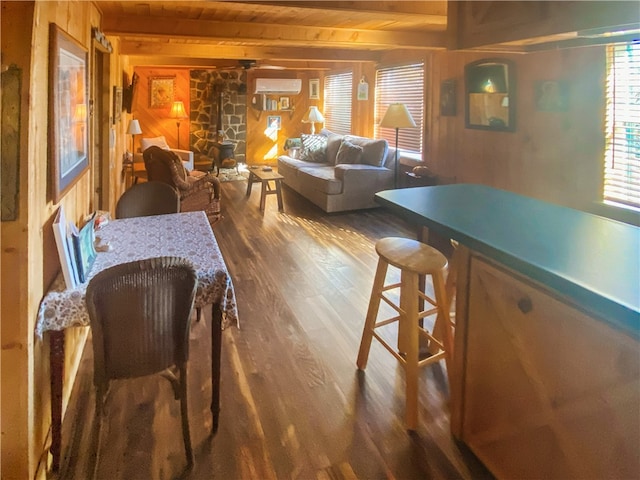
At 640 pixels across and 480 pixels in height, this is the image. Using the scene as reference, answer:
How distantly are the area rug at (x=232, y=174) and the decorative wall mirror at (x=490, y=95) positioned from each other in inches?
194

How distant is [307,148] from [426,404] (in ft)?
20.1

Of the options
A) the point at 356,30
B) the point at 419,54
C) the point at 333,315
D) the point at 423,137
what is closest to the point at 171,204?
the point at 333,315

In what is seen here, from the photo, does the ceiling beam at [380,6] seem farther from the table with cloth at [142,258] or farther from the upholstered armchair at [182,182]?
the upholstered armchair at [182,182]

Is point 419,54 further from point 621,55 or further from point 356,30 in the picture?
point 621,55

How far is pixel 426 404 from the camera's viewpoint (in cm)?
237

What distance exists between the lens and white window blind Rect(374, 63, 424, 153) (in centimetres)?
632

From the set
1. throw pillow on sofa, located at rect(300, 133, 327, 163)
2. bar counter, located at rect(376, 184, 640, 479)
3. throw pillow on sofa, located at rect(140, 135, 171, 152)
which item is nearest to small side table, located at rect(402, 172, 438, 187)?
throw pillow on sofa, located at rect(300, 133, 327, 163)

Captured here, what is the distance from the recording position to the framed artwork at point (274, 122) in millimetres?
10664

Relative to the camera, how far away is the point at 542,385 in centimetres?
157

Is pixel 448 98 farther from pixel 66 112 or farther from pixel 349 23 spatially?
pixel 66 112

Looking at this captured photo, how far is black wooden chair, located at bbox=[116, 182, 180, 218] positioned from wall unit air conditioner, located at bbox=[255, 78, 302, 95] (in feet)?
24.9

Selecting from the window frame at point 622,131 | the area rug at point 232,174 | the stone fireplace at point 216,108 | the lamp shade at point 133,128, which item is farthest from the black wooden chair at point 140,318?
the stone fireplace at point 216,108

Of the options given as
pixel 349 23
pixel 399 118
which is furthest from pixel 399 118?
pixel 349 23

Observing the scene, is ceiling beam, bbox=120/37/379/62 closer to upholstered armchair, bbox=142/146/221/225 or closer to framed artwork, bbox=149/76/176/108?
upholstered armchair, bbox=142/146/221/225
